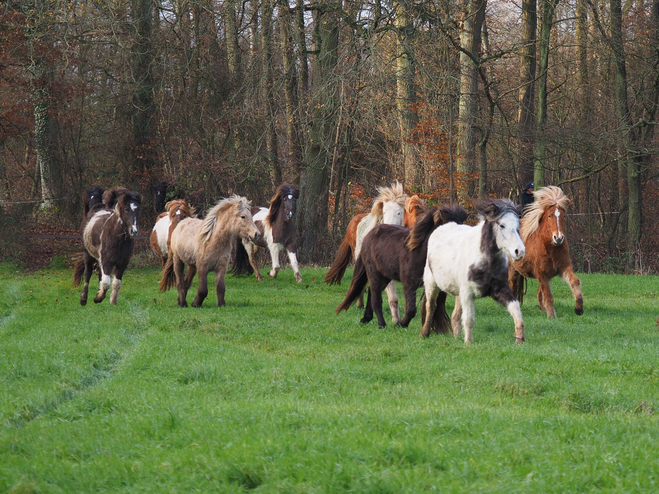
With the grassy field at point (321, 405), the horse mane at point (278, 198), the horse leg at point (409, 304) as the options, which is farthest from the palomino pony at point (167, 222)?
the horse leg at point (409, 304)

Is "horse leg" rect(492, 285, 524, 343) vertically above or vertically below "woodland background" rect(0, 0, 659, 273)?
below

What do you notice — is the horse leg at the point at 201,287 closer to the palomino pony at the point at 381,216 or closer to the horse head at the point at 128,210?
the horse head at the point at 128,210

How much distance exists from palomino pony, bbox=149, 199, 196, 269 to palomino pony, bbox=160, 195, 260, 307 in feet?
A: 3.95

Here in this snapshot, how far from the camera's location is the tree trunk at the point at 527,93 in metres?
24.9

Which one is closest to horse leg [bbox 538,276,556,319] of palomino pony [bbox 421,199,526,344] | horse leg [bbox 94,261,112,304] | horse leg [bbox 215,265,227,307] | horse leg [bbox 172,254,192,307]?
palomino pony [bbox 421,199,526,344]

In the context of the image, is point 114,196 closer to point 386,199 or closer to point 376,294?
point 386,199

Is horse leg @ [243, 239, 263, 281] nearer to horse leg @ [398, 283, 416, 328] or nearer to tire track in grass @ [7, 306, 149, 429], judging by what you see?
Answer: tire track in grass @ [7, 306, 149, 429]

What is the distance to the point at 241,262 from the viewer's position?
19328mm

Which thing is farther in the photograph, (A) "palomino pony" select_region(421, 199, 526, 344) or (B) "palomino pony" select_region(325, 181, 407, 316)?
(B) "palomino pony" select_region(325, 181, 407, 316)

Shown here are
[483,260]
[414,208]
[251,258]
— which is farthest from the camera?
[251,258]

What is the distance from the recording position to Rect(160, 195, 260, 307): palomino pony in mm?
13891

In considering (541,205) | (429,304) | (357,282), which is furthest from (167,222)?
(429,304)

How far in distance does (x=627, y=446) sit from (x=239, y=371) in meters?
4.07

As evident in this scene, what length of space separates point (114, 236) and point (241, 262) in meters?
5.80
